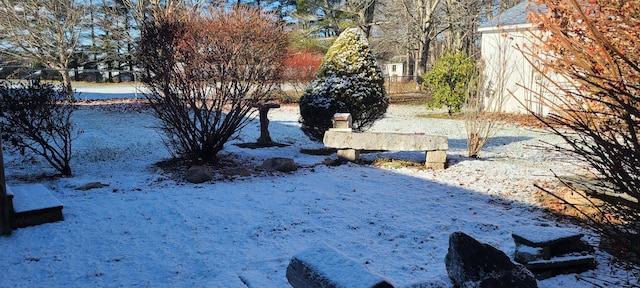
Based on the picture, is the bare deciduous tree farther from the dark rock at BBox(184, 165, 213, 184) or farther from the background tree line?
the dark rock at BBox(184, 165, 213, 184)

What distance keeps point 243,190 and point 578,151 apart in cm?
490

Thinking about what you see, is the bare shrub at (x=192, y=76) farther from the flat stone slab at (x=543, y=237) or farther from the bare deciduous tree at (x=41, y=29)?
the bare deciduous tree at (x=41, y=29)

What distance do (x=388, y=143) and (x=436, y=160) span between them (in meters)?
0.86

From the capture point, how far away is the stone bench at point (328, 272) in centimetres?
231

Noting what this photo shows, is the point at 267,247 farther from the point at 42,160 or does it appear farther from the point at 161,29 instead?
the point at 42,160

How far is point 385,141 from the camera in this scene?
25.1 ft

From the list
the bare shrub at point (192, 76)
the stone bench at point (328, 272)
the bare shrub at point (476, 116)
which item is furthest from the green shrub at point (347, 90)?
the stone bench at point (328, 272)

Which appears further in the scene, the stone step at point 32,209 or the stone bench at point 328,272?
the stone step at point 32,209

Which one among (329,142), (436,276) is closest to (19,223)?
(436,276)

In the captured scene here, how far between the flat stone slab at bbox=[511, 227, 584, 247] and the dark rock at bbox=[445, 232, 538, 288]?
1.85ft

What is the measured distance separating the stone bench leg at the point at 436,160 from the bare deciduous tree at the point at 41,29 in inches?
736

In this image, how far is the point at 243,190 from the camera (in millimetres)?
6254

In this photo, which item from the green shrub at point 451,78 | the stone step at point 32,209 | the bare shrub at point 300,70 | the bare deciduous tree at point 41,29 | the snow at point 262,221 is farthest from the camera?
the bare shrub at point 300,70

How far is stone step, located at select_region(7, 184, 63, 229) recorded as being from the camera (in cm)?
465
